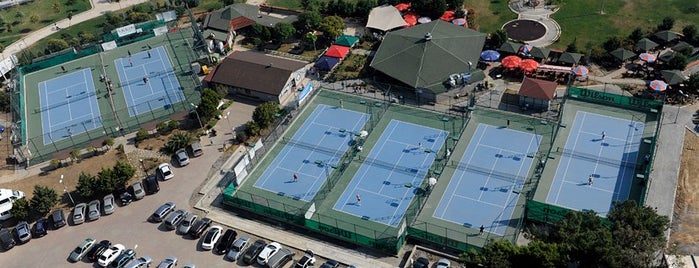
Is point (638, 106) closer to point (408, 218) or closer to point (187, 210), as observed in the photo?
point (408, 218)

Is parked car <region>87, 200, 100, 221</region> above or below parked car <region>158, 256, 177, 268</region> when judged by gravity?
above

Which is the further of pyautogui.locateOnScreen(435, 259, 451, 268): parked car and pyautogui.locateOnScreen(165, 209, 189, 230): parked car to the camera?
pyautogui.locateOnScreen(165, 209, 189, 230): parked car

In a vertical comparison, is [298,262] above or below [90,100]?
below

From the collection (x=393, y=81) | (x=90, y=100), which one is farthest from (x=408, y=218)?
(x=90, y=100)

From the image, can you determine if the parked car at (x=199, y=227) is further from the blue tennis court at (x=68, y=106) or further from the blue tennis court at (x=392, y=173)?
the blue tennis court at (x=68, y=106)

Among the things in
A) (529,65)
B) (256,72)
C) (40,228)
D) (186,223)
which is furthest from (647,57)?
(40,228)

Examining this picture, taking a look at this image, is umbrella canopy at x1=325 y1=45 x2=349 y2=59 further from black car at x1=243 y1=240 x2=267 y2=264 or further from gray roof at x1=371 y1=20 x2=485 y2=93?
black car at x1=243 y1=240 x2=267 y2=264

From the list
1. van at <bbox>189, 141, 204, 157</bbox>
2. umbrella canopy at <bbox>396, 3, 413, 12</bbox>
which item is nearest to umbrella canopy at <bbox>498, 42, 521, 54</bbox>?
umbrella canopy at <bbox>396, 3, 413, 12</bbox>
